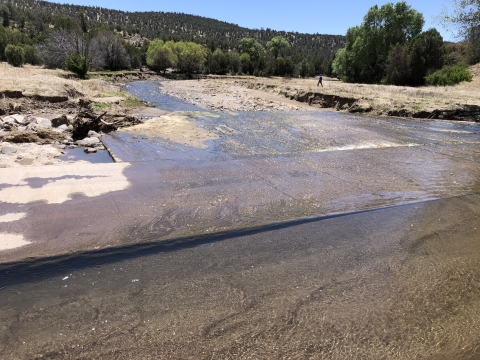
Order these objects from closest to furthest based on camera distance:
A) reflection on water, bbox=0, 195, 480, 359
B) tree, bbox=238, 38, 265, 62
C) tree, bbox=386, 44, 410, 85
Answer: reflection on water, bbox=0, 195, 480, 359 → tree, bbox=386, 44, 410, 85 → tree, bbox=238, 38, 265, 62

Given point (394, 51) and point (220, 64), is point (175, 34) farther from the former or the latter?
point (394, 51)

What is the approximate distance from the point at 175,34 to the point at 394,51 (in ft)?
350

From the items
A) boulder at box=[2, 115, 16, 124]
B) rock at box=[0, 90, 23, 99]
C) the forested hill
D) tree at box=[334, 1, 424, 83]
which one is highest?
the forested hill

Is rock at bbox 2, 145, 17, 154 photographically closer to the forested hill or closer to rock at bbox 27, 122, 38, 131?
rock at bbox 27, 122, 38, 131

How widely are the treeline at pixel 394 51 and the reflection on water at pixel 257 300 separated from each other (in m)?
43.7

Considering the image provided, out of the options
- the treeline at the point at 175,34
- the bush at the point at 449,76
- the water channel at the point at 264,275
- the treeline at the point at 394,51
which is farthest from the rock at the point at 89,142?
the treeline at the point at 175,34

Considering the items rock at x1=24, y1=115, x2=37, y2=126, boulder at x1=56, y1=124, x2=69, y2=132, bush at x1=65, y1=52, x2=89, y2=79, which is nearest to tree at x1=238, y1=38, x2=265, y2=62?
bush at x1=65, y1=52, x2=89, y2=79

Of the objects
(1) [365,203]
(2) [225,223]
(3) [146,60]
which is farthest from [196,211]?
(3) [146,60]

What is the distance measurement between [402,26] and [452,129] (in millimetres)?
46879

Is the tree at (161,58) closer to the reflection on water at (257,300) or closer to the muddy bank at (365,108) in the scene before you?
the muddy bank at (365,108)

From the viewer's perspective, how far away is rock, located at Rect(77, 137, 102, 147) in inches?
500

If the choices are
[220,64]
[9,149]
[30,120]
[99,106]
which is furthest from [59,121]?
[220,64]

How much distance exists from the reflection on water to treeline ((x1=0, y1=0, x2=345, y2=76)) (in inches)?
2194

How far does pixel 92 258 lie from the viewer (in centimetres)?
536
